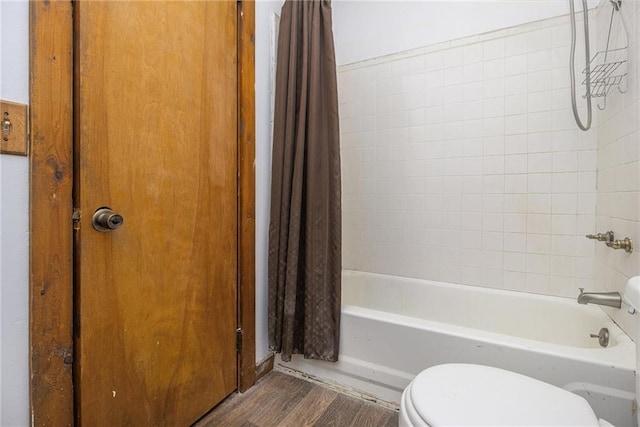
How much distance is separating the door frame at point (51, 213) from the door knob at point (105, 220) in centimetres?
6

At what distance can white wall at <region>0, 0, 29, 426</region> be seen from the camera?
27.5 inches

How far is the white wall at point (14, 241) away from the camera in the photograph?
70cm

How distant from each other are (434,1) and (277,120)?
1.18m

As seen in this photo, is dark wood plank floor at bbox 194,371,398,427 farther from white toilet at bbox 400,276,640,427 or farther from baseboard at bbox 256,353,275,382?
white toilet at bbox 400,276,640,427

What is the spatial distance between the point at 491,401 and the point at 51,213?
4.01 feet

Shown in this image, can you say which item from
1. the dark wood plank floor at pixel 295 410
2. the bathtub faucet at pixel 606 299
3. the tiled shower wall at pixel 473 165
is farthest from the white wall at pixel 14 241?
the bathtub faucet at pixel 606 299

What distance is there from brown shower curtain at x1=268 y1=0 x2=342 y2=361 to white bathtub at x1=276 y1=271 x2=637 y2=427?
16cm

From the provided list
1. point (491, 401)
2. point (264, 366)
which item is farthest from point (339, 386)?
point (491, 401)

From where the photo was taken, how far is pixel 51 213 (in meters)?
0.77

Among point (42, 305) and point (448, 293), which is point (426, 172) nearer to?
point (448, 293)

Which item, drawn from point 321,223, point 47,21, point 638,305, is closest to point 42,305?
point 47,21

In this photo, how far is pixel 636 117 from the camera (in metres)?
1.03

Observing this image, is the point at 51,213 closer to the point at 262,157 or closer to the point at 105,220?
the point at 105,220

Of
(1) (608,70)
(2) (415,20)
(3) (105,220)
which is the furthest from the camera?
(2) (415,20)
